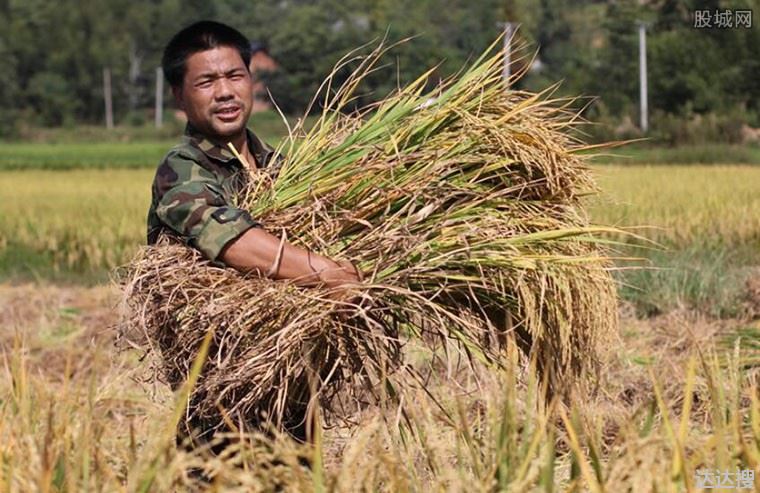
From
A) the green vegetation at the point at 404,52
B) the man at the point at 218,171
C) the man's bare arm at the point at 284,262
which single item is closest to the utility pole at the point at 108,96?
the green vegetation at the point at 404,52

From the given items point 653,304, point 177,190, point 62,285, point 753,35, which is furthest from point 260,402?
point 753,35

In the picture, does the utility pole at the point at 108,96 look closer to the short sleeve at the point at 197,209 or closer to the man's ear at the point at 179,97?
the man's ear at the point at 179,97

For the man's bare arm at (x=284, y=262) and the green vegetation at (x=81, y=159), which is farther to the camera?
the green vegetation at (x=81, y=159)

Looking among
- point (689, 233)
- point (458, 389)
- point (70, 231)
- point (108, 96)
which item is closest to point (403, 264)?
point (458, 389)

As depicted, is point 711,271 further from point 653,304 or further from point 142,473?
point 142,473

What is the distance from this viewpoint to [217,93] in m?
3.18

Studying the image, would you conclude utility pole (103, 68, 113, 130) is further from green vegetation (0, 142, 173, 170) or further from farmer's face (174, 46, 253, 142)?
farmer's face (174, 46, 253, 142)

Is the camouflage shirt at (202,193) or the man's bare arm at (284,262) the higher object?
the camouflage shirt at (202,193)

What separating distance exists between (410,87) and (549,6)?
218 ft

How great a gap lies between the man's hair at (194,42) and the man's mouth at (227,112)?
0.48 feet

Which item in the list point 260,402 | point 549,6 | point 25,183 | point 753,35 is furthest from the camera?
point 549,6

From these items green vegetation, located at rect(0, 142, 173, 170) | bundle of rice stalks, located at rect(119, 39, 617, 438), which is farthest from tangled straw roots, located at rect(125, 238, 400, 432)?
green vegetation, located at rect(0, 142, 173, 170)

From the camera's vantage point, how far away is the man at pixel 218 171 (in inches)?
112

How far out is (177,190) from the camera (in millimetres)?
2984
